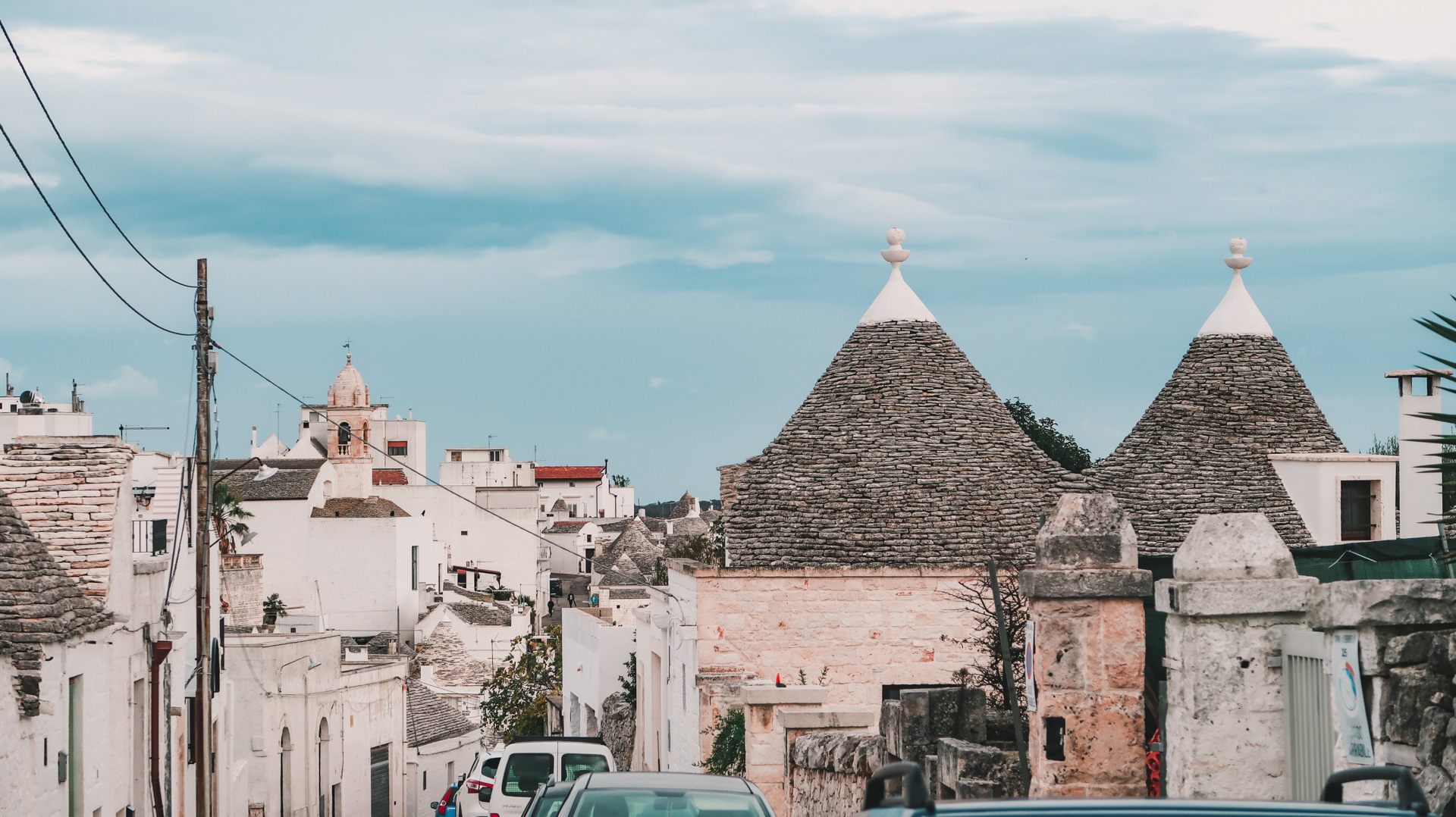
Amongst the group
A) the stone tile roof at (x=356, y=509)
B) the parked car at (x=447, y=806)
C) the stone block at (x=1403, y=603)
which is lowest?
the parked car at (x=447, y=806)

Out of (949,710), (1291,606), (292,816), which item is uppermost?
(1291,606)

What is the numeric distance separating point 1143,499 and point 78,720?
13.9 m

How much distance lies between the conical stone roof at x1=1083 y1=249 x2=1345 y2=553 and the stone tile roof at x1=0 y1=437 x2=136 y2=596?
12684mm

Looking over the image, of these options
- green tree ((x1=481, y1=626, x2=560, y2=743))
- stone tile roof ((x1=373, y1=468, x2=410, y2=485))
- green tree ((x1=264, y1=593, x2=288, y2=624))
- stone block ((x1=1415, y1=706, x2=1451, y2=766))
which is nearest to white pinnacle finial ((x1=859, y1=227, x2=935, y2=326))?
stone block ((x1=1415, y1=706, x2=1451, y2=766))

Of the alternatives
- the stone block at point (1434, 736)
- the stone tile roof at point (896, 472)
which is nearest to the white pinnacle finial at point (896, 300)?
the stone tile roof at point (896, 472)

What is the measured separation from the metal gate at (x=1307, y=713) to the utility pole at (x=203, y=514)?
1573 centimetres

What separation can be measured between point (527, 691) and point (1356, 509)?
25.1 meters

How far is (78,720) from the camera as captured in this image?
1798 centimetres

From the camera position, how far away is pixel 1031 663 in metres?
8.98

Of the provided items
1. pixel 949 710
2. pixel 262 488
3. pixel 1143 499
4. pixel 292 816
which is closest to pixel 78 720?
pixel 949 710

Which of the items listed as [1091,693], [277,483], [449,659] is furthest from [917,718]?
[277,483]

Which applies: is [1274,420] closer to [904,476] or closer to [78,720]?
[904,476]

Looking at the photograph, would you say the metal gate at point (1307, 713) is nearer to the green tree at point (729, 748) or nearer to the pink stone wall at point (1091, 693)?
the pink stone wall at point (1091, 693)

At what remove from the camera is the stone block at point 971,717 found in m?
10.8
